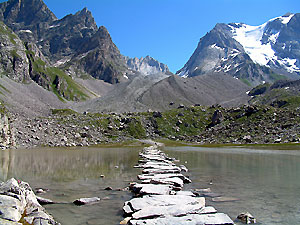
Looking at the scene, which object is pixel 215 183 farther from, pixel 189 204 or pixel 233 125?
pixel 233 125

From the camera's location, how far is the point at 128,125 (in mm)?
135250

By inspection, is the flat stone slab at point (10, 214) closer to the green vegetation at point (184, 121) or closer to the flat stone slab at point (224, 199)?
the flat stone slab at point (224, 199)

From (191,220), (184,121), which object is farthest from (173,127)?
(191,220)

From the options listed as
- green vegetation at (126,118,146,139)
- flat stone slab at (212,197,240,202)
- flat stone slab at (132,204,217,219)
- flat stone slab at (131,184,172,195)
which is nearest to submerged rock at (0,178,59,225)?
flat stone slab at (132,204,217,219)

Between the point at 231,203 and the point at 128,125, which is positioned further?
the point at 128,125

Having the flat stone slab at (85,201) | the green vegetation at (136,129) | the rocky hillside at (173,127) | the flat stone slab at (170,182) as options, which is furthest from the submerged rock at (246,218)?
the green vegetation at (136,129)

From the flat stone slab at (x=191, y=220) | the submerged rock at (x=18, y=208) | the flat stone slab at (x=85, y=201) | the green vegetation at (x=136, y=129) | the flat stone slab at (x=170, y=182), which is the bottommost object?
the flat stone slab at (x=85, y=201)

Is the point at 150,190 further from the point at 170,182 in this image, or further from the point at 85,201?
the point at 85,201

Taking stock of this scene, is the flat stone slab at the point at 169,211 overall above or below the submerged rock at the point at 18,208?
below

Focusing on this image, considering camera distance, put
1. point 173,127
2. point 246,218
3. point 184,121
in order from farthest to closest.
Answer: point 184,121 < point 173,127 < point 246,218

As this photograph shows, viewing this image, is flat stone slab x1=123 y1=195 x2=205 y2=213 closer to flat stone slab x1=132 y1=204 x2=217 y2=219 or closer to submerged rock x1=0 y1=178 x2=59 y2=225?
flat stone slab x1=132 y1=204 x2=217 y2=219

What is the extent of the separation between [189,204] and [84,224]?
218 inches

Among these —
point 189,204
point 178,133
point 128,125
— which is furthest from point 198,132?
point 189,204

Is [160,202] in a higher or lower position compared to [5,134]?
lower
